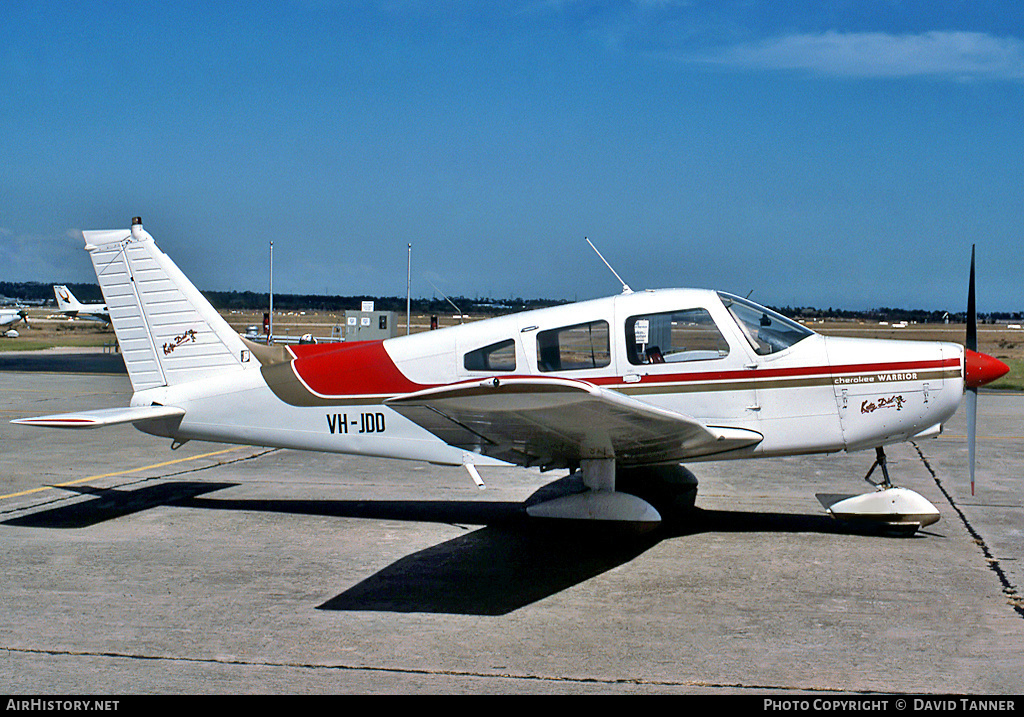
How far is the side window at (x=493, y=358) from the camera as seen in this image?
7.41 meters

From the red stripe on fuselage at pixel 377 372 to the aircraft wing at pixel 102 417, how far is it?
4.37 ft

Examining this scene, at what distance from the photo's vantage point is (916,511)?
739cm

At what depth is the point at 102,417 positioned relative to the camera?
7.66 meters

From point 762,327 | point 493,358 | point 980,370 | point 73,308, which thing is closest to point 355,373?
point 493,358

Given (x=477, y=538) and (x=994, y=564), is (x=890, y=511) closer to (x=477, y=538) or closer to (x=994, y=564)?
(x=994, y=564)

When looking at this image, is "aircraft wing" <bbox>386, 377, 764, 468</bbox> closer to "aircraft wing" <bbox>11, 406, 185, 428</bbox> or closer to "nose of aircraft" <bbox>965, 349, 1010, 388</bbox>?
"nose of aircraft" <bbox>965, 349, 1010, 388</bbox>

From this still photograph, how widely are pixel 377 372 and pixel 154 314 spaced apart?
2563 mm

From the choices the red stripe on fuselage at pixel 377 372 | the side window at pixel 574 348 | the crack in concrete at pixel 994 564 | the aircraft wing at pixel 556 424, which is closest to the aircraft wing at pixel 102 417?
the red stripe on fuselage at pixel 377 372

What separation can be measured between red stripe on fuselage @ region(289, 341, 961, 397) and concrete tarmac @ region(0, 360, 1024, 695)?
1293mm

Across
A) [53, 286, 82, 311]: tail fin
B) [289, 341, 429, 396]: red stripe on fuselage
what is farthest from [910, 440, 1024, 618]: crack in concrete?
[53, 286, 82, 311]: tail fin

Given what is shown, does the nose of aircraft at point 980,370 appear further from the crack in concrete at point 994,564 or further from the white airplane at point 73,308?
the white airplane at point 73,308

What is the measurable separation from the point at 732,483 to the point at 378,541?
4.60m
